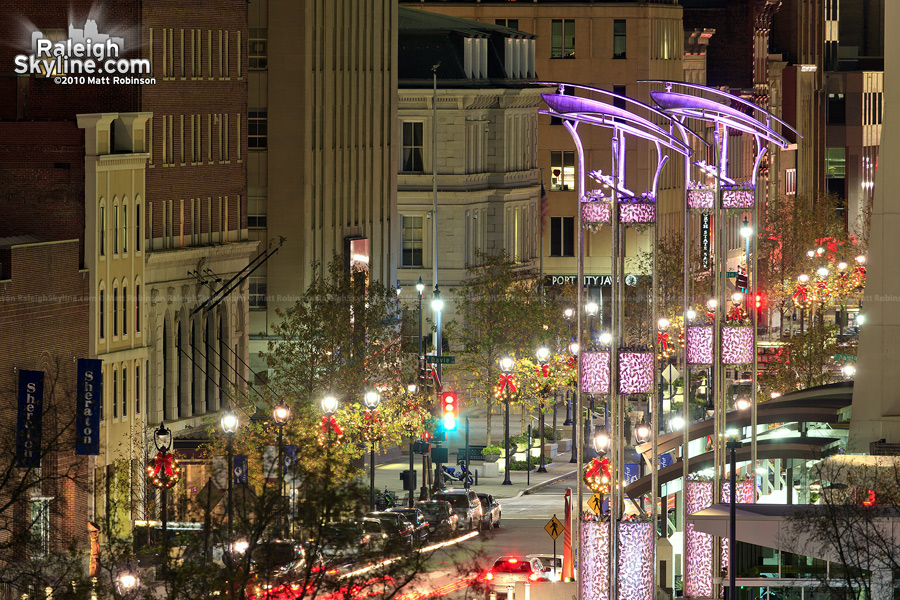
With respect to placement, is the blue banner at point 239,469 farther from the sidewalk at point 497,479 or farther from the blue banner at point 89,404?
the sidewalk at point 497,479

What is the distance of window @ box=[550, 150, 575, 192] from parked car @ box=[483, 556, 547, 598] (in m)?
89.5

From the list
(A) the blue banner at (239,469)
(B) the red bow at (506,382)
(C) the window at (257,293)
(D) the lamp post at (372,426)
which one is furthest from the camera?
(C) the window at (257,293)

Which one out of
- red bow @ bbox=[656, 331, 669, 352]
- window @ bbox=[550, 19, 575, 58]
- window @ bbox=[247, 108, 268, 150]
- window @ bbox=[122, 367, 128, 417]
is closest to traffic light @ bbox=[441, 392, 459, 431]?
window @ bbox=[122, 367, 128, 417]

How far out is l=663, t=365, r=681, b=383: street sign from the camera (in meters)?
104

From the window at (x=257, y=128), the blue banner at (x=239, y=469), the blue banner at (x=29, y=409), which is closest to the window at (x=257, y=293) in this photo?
the window at (x=257, y=128)

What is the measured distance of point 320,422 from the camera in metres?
78.6

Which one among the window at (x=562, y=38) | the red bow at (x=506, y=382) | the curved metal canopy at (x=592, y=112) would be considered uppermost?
the window at (x=562, y=38)

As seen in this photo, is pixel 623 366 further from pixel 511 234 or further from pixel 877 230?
pixel 511 234

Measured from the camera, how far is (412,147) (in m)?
130

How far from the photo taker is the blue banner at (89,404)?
71250mm

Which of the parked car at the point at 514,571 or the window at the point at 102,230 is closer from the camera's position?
the parked car at the point at 514,571

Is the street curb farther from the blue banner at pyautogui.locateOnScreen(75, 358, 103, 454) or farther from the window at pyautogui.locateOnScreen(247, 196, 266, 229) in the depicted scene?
the blue banner at pyautogui.locateOnScreen(75, 358, 103, 454)

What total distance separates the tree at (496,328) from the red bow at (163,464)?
39.7m

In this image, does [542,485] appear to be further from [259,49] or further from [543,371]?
[259,49]
